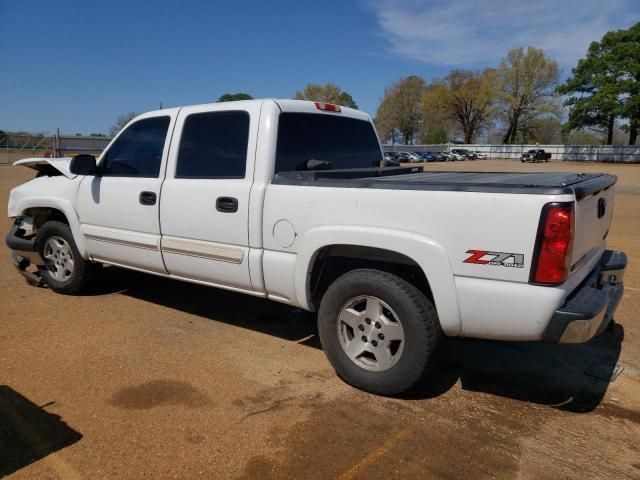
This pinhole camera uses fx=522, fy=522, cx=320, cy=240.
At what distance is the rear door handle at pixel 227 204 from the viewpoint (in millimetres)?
3981

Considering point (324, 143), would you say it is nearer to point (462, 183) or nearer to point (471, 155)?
point (462, 183)

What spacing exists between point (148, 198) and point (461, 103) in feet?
276

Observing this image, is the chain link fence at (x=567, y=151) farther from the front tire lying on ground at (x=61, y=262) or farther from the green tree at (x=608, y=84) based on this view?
the front tire lying on ground at (x=61, y=262)

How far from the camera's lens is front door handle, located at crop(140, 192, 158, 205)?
4551 mm

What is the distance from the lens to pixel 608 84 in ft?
192

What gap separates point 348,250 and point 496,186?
1.09 m

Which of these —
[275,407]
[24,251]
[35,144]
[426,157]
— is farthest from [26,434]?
[426,157]

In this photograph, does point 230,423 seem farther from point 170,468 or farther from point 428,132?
point 428,132

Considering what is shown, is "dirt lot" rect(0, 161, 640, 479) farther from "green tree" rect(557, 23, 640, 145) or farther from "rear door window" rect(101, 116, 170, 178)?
"green tree" rect(557, 23, 640, 145)

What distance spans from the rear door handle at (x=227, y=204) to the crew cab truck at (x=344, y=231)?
0.04 ft

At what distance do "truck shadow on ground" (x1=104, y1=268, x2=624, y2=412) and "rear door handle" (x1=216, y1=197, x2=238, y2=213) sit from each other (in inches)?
50.9

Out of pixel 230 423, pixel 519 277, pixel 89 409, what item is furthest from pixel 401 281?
pixel 89 409

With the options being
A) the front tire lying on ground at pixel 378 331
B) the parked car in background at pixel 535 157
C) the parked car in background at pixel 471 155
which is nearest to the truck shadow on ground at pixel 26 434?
the front tire lying on ground at pixel 378 331

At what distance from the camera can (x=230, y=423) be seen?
319 centimetres
